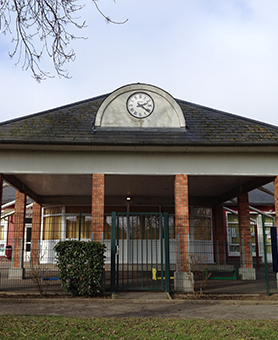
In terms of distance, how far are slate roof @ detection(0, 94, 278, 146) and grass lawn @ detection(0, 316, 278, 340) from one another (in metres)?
5.27

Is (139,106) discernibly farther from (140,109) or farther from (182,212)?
(182,212)

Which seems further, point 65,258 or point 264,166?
point 264,166

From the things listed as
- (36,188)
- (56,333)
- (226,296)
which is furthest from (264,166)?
(36,188)

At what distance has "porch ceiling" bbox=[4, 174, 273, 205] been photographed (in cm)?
1359

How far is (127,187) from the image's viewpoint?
1606 centimetres

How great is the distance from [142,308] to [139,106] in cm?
638

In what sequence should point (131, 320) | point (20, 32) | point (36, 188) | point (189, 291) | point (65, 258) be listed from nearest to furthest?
point (20, 32)
point (131, 320)
point (65, 258)
point (189, 291)
point (36, 188)

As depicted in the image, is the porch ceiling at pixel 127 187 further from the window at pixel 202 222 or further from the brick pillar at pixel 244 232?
the window at pixel 202 222

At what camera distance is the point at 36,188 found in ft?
52.6

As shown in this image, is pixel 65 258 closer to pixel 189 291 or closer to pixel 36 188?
pixel 189 291

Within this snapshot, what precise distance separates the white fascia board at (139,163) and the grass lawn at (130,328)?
203 inches

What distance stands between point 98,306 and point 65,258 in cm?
160

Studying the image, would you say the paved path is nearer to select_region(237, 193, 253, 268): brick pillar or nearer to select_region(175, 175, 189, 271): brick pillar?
select_region(175, 175, 189, 271): brick pillar

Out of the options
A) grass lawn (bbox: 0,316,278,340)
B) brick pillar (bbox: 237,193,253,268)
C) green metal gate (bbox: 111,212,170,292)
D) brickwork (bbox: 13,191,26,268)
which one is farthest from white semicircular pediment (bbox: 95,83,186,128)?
grass lawn (bbox: 0,316,278,340)
